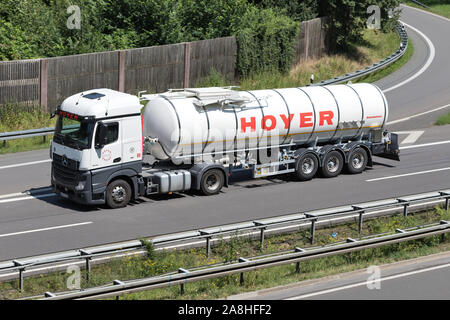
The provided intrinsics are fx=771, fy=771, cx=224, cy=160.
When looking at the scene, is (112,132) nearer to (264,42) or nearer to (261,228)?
(261,228)

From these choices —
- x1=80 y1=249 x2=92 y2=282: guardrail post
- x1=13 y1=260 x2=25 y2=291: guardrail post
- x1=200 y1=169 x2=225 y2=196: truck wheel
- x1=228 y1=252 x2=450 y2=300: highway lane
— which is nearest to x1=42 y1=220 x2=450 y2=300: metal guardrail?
x1=228 y1=252 x2=450 y2=300: highway lane

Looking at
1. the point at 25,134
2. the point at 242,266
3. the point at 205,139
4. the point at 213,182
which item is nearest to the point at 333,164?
the point at 213,182

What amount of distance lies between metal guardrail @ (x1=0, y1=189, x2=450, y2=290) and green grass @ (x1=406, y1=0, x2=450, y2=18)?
147ft

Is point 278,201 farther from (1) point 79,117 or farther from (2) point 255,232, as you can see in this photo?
(1) point 79,117

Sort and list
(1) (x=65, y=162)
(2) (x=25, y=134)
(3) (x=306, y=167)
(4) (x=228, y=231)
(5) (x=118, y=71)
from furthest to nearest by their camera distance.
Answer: (5) (x=118, y=71) → (2) (x=25, y=134) → (3) (x=306, y=167) → (1) (x=65, y=162) → (4) (x=228, y=231)

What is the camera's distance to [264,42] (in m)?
40.0

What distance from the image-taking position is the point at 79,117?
2159cm

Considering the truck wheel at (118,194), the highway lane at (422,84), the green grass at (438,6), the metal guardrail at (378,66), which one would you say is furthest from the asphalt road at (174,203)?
the green grass at (438,6)

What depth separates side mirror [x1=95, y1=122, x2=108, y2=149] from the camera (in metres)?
21.5

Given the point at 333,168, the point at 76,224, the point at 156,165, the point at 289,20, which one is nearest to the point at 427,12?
the point at 289,20

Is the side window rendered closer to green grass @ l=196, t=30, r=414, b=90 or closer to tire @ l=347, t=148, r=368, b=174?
tire @ l=347, t=148, r=368, b=174

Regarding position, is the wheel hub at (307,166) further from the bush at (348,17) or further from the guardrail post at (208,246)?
the bush at (348,17)

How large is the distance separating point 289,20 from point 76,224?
24.9 m

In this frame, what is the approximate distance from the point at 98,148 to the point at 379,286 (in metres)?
9.33
